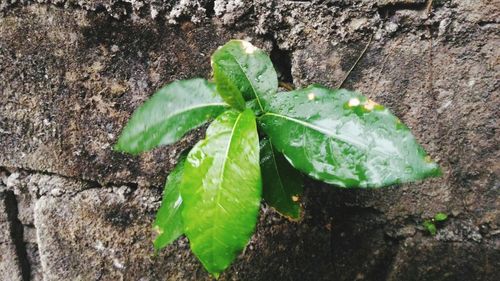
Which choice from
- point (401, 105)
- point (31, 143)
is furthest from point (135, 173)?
point (401, 105)

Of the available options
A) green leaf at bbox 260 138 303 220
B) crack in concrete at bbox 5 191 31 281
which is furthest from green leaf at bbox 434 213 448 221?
crack in concrete at bbox 5 191 31 281

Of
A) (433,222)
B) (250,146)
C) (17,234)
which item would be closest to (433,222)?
(433,222)

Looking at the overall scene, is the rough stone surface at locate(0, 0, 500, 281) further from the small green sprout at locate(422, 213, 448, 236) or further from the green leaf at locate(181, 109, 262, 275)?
the green leaf at locate(181, 109, 262, 275)

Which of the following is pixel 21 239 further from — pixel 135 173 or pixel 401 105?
pixel 401 105

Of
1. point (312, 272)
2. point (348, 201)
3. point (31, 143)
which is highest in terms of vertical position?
point (31, 143)

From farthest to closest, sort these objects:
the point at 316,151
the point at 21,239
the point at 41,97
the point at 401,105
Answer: the point at 21,239 < the point at 41,97 < the point at 401,105 < the point at 316,151

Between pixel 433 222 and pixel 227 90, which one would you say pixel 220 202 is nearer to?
pixel 227 90

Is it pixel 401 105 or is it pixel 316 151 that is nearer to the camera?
pixel 316 151
